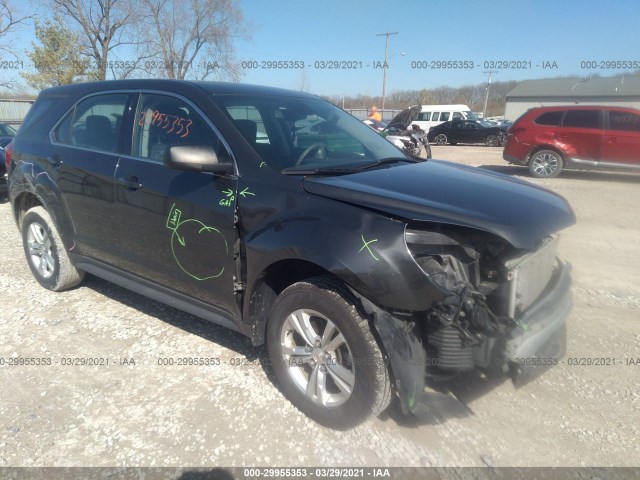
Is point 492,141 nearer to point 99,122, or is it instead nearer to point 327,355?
point 99,122

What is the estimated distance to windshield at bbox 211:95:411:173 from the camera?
2.72 m

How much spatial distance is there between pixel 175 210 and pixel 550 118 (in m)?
11.2

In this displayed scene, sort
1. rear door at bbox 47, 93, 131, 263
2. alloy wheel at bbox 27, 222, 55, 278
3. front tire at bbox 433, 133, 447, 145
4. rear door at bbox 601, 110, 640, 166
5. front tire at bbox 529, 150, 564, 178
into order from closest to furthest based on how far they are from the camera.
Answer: rear door at bbox 47, 93, 131, 263
alloy wheel at bbox 27, 222, 55, 278
rear door at bbox 601, 110, 640, 166
front tire at bbox 529, 150, 564, 178
front tire at bbox 433, 133, 447, 145

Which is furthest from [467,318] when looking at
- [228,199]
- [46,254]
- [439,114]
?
[439,114]

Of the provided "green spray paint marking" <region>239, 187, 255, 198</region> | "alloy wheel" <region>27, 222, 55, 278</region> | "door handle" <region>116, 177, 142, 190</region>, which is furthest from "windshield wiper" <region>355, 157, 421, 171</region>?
"alloy wheel" <region>27, 222, 55, 278</region>

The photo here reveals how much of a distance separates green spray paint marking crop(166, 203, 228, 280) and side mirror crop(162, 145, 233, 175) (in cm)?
36

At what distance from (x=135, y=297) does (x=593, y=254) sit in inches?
200

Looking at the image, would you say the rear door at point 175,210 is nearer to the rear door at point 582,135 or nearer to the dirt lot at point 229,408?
the dirt lot at point 229,408

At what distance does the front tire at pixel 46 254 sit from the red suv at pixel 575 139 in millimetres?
10881

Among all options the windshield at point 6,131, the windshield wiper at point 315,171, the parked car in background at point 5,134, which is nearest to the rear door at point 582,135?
the windshield wiper at point 315,171

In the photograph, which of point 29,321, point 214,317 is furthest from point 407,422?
point 29,321

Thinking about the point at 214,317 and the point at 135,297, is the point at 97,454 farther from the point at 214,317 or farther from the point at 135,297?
the point at 135,297

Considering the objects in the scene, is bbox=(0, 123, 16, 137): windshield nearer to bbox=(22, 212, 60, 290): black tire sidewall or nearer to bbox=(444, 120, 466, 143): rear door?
bbox=(22, 212, 60, 290): black tire sidewall

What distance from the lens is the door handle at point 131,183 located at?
3038 mm
